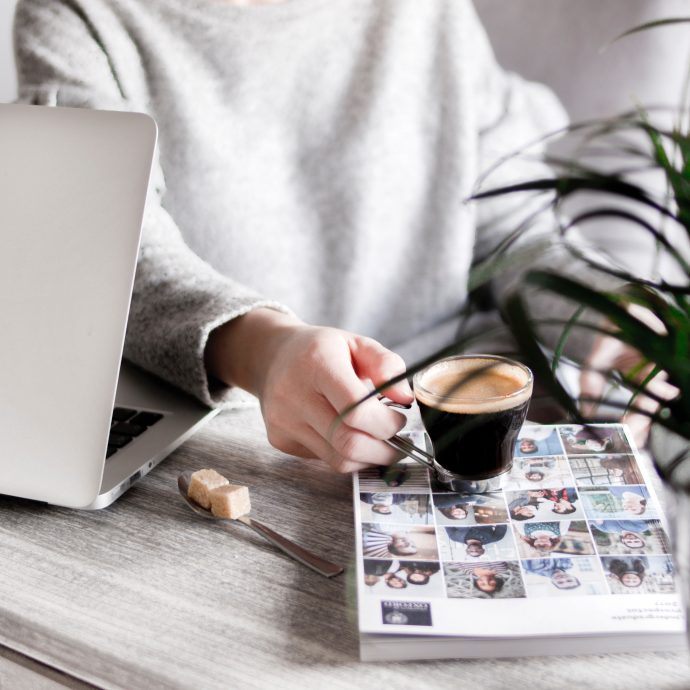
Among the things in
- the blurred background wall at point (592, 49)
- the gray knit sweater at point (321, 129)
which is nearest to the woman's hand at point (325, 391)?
the gray knit sweater at point (321, 129)

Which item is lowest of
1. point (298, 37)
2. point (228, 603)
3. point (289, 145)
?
point (228, 603)

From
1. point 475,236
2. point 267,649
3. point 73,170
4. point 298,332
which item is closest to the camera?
point 267,649

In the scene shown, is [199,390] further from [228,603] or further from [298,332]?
[228,603]

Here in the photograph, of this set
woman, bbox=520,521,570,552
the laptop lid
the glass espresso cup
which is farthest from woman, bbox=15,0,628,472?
woman, bbox=520,521,570,552

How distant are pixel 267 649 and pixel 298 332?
304mm

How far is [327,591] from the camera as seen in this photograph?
21.0 inches

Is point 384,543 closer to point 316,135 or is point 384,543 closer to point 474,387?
point 474,387

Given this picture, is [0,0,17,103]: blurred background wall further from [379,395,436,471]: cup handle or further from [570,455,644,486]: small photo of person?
[570,455,644,486]: small photo of person

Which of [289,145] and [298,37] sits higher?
[298,37]

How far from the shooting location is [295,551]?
0.57 metres

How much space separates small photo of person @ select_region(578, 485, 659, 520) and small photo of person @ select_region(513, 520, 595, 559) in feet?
0.07

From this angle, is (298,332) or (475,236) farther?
(475,236)

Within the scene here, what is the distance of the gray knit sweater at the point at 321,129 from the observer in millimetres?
1090

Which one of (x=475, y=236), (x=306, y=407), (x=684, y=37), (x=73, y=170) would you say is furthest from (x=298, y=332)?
(x=684, y=37)
